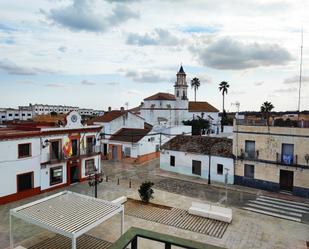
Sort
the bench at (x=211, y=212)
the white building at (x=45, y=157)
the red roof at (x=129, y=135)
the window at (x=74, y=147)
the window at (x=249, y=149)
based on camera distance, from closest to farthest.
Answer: the bench at (x=211, y=212)
the white building at (x=45, y=157)
the window at (x=249, y=149)
the window at (x=74, y=147)
the red roof at (x=129, y=135)

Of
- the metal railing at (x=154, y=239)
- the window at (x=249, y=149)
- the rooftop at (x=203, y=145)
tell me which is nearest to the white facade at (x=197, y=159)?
the rooftop at (x=203, y=145)

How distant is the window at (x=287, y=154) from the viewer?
2281cm

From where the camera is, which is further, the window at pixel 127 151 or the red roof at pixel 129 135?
the window at pixel 127 151

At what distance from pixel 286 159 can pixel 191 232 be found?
12434 millimetres

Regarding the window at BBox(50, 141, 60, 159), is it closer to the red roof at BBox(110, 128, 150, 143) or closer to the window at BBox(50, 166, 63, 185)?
the window at BBox(50, 166, 63, 185)

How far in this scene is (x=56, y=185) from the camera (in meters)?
24.0

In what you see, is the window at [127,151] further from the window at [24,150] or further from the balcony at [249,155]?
the window at [24,150]

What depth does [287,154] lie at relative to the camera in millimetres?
23109

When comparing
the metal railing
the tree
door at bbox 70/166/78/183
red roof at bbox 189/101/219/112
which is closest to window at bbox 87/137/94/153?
door at bbox 70/166/78/183

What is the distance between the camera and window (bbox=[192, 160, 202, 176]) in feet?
92.2

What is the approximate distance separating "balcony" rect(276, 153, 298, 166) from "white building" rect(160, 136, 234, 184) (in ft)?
14.0

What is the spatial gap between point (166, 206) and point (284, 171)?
1158 centimetres

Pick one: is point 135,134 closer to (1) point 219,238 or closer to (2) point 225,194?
(2) point 225,194

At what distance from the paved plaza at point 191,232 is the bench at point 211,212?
1.82 feet
